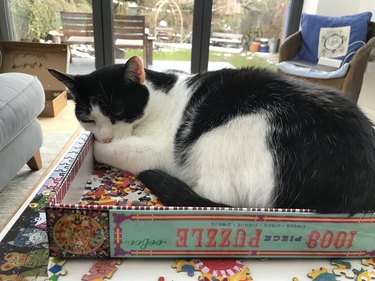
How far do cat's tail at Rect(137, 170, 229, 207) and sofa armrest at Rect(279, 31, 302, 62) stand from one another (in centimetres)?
226

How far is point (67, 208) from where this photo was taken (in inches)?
26.0

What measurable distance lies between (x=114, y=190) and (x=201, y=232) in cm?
41

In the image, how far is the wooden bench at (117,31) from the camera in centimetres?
315

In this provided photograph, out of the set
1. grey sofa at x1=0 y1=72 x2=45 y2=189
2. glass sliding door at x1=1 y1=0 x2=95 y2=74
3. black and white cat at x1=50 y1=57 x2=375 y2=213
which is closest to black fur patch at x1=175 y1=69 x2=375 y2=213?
black and white cat at x1=50 y1=57 x2=375 y2=213

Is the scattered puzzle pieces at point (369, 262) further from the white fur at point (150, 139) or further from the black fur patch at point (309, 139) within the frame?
the white fur at point (150, 139)

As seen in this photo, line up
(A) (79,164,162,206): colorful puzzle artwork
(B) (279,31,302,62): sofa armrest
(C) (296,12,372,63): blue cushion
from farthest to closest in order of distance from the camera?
(B) (279,31,302,62): sofa armrest
(C) (296,12,372,63): blue cushion
(A) (79,164,162,206): colorful puzzle artwork

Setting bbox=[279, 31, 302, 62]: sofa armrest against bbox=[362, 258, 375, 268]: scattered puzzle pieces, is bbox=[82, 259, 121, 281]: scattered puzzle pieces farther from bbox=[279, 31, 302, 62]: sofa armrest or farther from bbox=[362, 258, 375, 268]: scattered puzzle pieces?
bbox=[279, 31, 302, 62]: sofa armrest

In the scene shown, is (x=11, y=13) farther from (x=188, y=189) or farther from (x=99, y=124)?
(x=188, y=189)

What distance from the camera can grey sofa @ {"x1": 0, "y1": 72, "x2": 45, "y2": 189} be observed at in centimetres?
131

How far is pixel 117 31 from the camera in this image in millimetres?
3238

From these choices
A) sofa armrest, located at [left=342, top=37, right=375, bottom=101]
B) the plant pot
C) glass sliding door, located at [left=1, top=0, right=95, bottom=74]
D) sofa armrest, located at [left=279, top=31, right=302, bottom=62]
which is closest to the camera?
sofa armrest, located at [left=342, top=37, right=375, bottom=101]

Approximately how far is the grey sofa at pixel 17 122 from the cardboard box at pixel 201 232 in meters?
0.69

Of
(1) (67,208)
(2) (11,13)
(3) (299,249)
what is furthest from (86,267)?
(2) (11,13)

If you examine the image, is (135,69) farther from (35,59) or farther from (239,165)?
(35,59)
